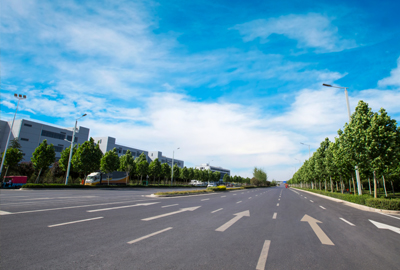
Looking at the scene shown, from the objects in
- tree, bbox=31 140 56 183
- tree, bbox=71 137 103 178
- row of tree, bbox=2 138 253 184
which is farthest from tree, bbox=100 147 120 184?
tree, bbox=31 140 56 183

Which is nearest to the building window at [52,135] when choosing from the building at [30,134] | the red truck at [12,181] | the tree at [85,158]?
the building at [30,134]

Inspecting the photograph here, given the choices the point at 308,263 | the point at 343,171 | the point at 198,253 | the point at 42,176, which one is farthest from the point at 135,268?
the point at 42,176

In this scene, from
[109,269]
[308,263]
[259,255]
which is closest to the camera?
[109,269]

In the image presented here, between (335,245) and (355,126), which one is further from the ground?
(355,126)

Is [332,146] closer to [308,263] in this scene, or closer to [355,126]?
[355,126]

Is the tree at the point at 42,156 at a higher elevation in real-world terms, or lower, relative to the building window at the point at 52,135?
lower

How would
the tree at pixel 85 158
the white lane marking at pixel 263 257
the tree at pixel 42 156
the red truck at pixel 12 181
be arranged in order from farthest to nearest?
1. the tree at pixel 85 158
2. the tree at pixel 42 156
3. the red truck at pixel 12 181
4. the white lane marking at pixel 263 257

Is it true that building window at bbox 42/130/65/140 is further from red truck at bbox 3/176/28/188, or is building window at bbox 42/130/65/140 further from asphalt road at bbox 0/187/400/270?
Result: asphalt road at bbox 0/187/400/270

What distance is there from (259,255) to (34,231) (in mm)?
6541

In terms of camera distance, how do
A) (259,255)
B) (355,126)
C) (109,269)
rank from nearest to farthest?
1. (109,269)
2. (259,255)
3. (355,126)

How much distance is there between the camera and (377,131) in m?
18.0

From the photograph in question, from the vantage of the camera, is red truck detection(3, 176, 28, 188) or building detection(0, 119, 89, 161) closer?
red truck detection(3, 176, 28, 188)

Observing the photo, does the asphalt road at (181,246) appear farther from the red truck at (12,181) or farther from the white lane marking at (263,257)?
the red truck at (12,181)

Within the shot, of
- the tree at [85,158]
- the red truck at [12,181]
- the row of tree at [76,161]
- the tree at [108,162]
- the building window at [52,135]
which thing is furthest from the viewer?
the building window at [52,135]
